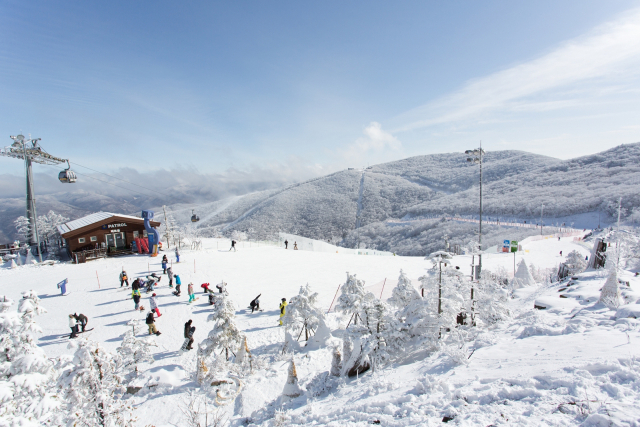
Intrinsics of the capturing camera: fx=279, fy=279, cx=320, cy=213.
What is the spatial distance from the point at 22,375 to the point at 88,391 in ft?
4.71

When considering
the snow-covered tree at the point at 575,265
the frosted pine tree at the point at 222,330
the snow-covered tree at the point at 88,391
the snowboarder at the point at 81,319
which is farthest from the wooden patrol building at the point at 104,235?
the snow-covered tree at the point at 575,265

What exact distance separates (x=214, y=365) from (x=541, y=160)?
148 m

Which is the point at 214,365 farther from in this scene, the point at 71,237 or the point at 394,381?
the point at 71,237

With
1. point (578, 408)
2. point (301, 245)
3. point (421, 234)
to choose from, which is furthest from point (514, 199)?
point (578, 408)

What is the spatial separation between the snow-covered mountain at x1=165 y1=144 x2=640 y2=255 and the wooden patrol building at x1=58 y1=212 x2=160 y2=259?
80.6 feet

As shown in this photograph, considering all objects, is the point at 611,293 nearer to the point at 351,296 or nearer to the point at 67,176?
the point at 351,296

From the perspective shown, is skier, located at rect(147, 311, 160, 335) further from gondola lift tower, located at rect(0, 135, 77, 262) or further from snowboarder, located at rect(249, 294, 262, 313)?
gondola lift tower, located at rect(0, 135, 77, 262)

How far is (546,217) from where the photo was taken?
6019cm

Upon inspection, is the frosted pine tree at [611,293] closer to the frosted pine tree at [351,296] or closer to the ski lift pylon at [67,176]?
the frosted pine tree at [351,296]

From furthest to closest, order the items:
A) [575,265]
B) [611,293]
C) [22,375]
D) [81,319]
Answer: [575,265] < [81,319] < [611,293] < [22,375]

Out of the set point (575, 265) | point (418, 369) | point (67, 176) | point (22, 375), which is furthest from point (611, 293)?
point (67, 176)

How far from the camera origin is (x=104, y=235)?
2664 cm

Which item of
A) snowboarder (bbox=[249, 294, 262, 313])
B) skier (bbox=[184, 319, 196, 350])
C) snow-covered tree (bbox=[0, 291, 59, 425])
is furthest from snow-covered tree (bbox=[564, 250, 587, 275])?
snow-covered tree (bbox=[0, 291, 59, 425])

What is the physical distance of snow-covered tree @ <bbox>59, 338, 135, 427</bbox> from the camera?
513 centimetres
